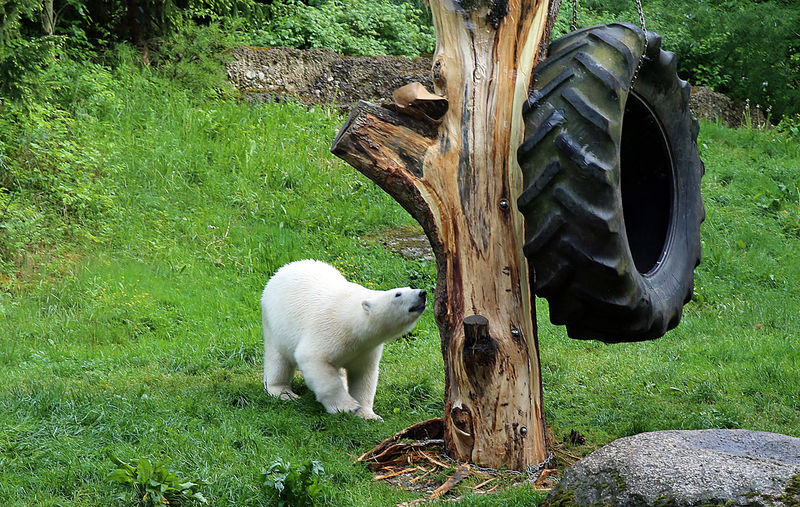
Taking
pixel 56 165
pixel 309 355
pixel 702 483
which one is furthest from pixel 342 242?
pixel 702 483

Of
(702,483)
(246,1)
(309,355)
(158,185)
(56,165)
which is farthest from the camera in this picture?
(246,1)

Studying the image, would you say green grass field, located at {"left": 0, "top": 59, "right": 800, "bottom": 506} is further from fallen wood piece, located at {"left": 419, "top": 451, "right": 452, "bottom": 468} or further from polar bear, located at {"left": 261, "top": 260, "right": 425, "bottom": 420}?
fallen wood piece, located at {"left": 419, "top": 451, "right": 452, "bottom": 468}

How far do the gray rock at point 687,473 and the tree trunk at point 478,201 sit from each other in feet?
2.88

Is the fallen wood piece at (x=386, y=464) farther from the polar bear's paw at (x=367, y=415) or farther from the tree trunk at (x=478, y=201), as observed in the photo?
the polar bear's paw at (x=367, y=415)

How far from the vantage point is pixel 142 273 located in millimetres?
7879

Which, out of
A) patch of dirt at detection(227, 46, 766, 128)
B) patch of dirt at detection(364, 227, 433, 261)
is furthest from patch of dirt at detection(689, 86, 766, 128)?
patch of dirt at detection(364, 227, 433, 261)

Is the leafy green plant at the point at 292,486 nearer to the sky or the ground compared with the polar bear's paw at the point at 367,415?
nearer to the sky

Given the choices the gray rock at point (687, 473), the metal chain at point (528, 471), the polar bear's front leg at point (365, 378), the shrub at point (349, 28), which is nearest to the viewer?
the gray rock at point (687, 473)

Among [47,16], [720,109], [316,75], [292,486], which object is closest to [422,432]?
[292,486]

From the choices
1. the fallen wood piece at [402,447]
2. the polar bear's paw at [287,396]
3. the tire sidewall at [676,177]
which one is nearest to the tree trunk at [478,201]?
the fallen wood piece at [402,447]

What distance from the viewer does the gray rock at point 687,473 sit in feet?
8.86

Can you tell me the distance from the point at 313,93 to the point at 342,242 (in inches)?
162

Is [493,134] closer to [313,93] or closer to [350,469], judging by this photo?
[350,469]

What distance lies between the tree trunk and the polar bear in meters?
0.98
